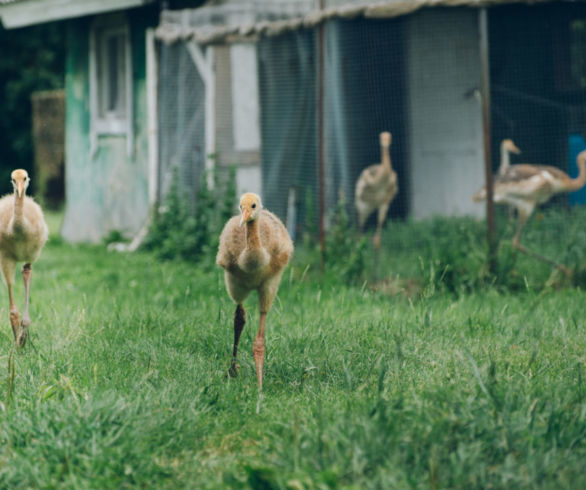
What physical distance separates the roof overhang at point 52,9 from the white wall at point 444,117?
351 centimetres

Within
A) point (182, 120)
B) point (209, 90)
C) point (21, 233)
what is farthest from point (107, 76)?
point (21, 233)

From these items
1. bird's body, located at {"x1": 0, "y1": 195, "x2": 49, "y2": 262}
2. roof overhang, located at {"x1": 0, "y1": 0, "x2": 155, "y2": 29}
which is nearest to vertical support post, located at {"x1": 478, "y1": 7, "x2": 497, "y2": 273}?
bird's body, located at {"x1": 0, "y1": 195, "x2": 49, "y2": 262}

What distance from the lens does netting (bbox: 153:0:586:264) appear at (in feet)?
30.5

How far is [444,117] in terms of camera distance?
1142 centimetres

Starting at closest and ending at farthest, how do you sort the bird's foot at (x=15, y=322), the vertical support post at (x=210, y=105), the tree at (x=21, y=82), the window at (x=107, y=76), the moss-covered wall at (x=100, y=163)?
the bird's foot at (x=15, y=322) → the vertical support post at (x=210, y=105) → the moss-covered wall at (x=100, y=163) → the window at (x=107, y=76) → the tree at (x=21, y=82)

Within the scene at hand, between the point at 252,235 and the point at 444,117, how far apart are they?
748 centimetres

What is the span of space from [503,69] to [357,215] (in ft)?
9.38

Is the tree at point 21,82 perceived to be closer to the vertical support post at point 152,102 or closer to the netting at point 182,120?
the vertical support post at point 152,102

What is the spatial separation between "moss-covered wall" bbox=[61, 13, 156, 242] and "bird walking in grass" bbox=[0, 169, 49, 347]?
5756mm

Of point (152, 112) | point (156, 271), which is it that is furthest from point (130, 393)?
point (152, 112)

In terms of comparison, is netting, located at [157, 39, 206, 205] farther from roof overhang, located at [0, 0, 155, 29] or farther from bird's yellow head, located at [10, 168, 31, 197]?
bird's yellow head, located at [10, 168, 31, 197]

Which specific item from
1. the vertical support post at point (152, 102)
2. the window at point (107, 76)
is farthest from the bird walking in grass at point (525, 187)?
the window at point (107, 76)

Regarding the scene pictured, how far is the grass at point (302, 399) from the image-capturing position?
3240 millimetres

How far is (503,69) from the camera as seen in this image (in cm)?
1088
